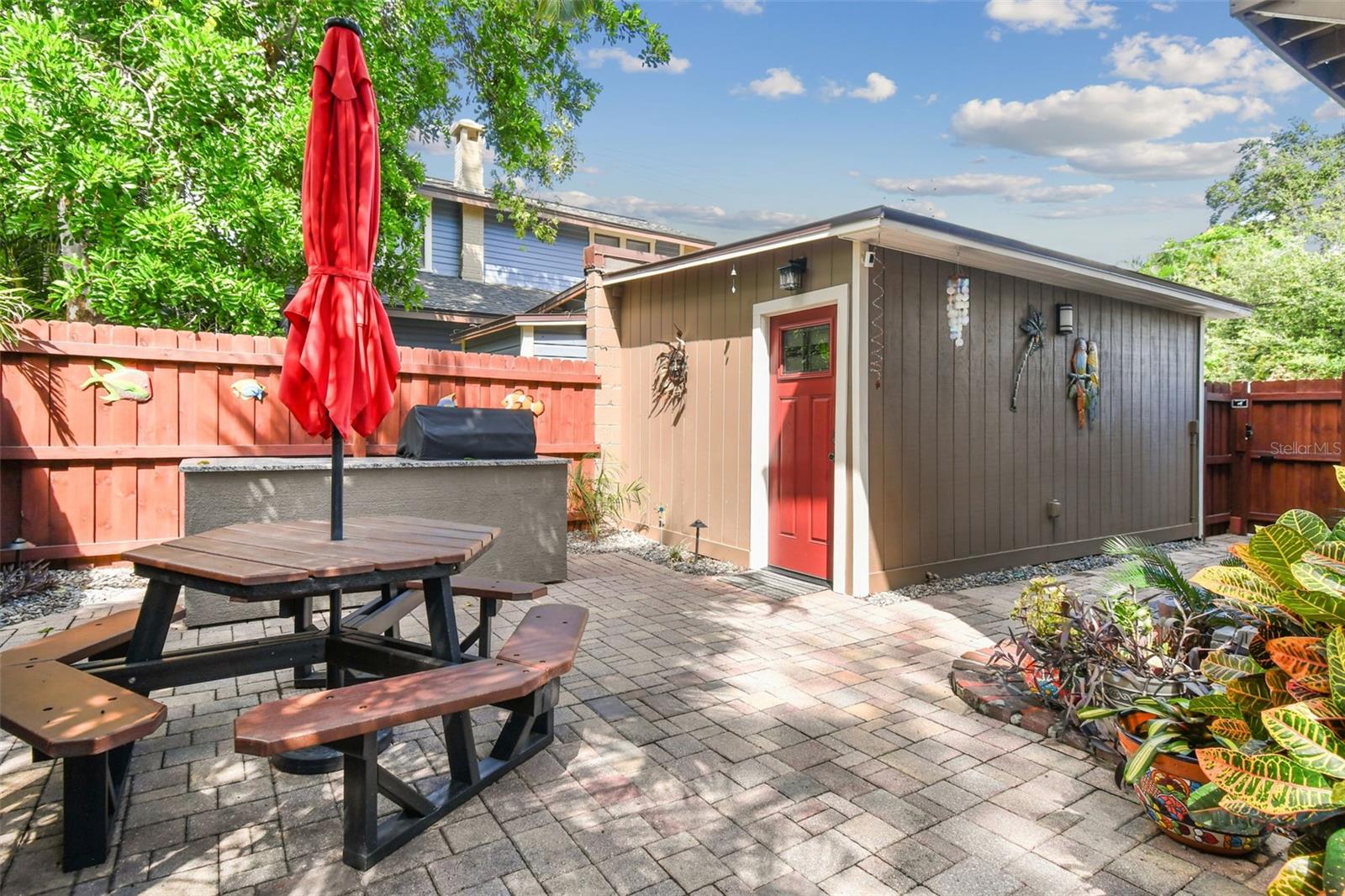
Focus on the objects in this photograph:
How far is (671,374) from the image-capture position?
6547 millimetres

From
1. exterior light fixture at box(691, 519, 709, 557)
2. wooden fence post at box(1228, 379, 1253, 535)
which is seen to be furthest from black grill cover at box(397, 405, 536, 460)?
wooden fence post at box(1228, 379, 1253, 535)

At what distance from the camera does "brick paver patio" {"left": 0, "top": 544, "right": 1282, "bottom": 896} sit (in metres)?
1.82

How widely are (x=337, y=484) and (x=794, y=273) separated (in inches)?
149

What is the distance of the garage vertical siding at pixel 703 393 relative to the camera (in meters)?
5.68

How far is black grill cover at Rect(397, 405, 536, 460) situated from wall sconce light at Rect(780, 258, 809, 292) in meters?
2.22

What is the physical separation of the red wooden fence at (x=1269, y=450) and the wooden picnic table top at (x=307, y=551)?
8575 mm

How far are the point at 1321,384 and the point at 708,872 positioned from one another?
886 cm

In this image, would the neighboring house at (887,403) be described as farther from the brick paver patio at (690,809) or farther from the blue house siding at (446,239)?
the blue house siding at (446,239)

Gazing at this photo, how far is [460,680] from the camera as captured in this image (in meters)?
2.01

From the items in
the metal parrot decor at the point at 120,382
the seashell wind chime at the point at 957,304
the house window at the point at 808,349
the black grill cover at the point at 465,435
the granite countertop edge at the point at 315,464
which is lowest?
the granite countertop edge at the point at 315,464

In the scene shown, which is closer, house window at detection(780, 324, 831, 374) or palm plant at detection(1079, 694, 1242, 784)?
palm plant at detection(1079, 694, 1242, 784)

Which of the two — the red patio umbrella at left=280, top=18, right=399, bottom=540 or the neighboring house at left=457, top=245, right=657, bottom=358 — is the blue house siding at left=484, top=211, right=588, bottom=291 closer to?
the neighboring house at left=457, top=245, right=657, bottom=358

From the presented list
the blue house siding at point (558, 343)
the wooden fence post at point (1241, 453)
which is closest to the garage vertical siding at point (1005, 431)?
the wooden fence post at point (1241, 453)

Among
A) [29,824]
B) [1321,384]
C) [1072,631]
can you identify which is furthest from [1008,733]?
[1321,384]
